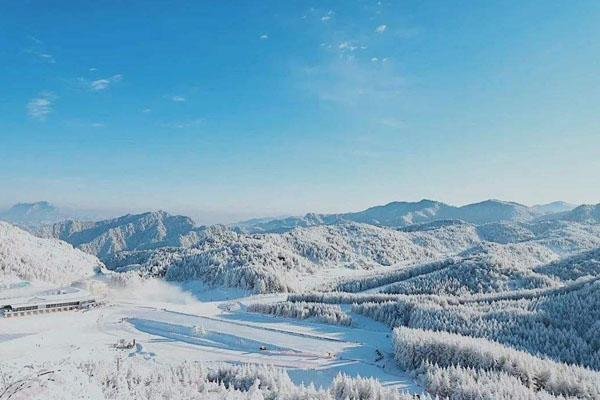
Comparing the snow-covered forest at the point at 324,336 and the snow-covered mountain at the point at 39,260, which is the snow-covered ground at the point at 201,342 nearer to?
the snow-covered forest at the point at 324,336

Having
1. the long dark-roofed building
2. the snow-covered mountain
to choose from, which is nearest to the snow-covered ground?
the long dark-roofed building

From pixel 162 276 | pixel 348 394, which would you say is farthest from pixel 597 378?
pixel 162 276

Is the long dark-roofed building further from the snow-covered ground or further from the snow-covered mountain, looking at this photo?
the snow-covered mountain

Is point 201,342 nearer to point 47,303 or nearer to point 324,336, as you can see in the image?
point 324,336

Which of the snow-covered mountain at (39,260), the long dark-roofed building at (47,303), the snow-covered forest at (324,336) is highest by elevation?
the snow-covered mountain at (39,260)

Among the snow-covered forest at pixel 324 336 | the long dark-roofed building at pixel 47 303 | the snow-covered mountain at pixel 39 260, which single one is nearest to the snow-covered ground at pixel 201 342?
the snow-covered forest at pixel 324 336

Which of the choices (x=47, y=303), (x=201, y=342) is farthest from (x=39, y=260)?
(x=201, y=342)

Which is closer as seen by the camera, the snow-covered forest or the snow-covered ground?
the snow-covered forest
